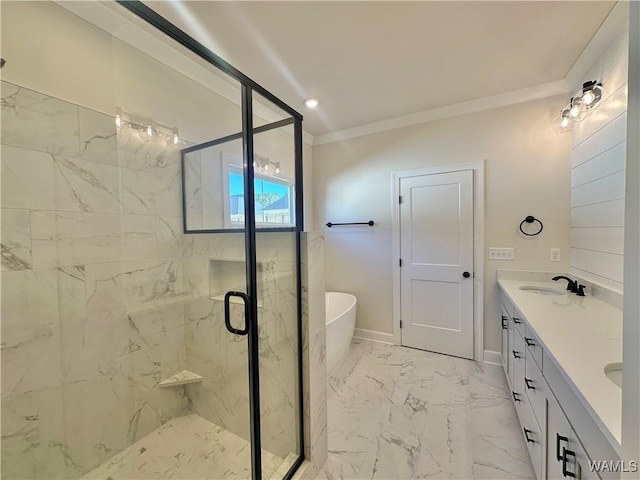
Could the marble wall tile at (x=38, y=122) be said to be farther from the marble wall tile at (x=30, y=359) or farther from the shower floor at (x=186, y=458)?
the shower floor at (x=186, y=458)

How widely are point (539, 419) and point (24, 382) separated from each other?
8.20 feet

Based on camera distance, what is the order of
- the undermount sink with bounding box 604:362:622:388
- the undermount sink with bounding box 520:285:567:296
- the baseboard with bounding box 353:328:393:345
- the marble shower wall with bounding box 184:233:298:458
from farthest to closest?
1. the baseboard with bounding box 353:328:393:345
2. the undermount sink with bounding box 520:285:567:296
3. the marble shower wall with bounding box 184:233:298:458
4. the undermount sink with bounding box 604:362:622:388

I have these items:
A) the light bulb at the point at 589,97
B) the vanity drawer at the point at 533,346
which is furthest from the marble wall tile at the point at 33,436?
the light bulb at the point at 589,97

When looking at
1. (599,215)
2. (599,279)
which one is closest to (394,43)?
(599,215)

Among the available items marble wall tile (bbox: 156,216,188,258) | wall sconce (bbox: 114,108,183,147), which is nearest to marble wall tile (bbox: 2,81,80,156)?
wall sconce (bbox: 114,108,183,147)

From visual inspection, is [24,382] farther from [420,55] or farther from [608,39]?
[608,39]

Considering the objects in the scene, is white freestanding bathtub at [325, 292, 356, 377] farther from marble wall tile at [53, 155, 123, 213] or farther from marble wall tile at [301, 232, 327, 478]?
marble wall tile at [53, 155, 123, 213]

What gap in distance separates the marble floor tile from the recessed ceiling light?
2676mm

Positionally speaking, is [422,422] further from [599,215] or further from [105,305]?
[105,305]

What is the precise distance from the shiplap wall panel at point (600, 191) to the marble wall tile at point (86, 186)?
3.10 metres

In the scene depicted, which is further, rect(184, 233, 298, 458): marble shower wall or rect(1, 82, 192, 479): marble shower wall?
rect(184, 233, 298, 458): marble shower wall

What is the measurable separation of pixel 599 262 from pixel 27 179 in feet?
11.5

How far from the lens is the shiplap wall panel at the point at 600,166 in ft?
5.58

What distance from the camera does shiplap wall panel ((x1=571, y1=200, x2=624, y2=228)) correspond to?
68.1 inches
